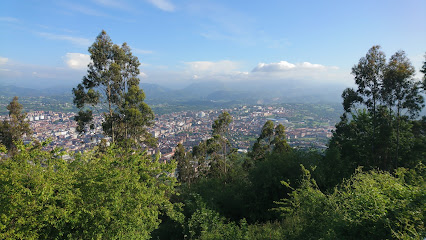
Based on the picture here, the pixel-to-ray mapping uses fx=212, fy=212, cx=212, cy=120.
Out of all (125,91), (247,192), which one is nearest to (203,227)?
(247,192)

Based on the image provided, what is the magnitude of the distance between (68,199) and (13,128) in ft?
38.6

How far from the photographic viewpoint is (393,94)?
1114 cm

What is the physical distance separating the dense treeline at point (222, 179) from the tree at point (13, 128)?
6 centimetres

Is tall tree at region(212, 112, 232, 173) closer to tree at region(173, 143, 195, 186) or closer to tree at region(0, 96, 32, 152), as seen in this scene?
tree at region(173, 143, 195, 186)

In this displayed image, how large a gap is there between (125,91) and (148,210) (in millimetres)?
9182

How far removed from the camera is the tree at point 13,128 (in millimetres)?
12484

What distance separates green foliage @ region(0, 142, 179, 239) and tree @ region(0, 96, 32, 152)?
380 inches

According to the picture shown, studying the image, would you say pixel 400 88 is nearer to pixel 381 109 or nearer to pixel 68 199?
pixel 381 109

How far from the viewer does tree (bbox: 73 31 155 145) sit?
12120 mm

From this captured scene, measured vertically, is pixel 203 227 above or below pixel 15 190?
below

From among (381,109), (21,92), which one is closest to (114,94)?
(381,109)

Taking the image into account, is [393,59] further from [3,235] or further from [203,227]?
[3,235]

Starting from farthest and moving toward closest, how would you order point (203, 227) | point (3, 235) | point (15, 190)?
point (203, 227) < point (15, 190) < point (3, 235)

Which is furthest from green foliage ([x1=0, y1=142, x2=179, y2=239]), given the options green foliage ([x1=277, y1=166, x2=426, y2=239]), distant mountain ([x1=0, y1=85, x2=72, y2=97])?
distant mountain ([x1=0, y1=85, x2=72, y2=97])
